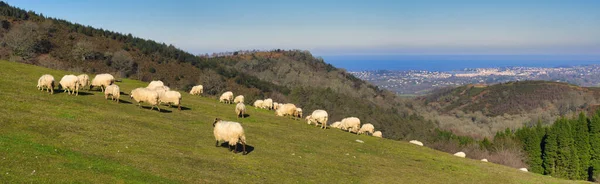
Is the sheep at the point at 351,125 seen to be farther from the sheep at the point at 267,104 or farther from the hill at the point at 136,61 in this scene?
the hill at the point at 136,61

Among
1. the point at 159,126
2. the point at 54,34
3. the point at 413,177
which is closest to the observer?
the point at 413,177

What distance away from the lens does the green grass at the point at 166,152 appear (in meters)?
14.5

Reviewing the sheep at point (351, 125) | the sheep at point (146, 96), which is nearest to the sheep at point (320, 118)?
the sheep at point (351, 125)

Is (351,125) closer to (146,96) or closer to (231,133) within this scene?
(146,96)

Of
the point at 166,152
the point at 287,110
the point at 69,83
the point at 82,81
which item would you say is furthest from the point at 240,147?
the point at 287,110

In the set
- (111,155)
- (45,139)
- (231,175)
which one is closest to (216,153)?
(231,175)

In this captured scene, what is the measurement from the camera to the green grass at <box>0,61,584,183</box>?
14.5 m

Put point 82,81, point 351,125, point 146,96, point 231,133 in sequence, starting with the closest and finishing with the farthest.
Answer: point 231,133, point 146,96, point 82,81, point 351,125

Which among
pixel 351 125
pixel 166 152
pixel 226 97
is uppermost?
pixel 226 97

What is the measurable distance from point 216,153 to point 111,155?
570 centimetres

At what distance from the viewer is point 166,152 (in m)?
19.0

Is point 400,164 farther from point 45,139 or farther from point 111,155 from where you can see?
point 45,139

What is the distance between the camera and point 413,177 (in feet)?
77.6

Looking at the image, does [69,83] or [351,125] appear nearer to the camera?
[69,83]
